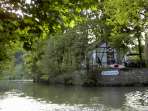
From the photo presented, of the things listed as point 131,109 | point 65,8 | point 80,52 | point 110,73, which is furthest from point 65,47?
point 65,8

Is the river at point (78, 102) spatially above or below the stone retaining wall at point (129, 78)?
below

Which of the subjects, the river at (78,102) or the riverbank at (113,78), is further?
the riverbank at (113,78)

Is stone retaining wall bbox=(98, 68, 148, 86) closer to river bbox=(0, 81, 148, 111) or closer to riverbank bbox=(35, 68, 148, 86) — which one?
riverbank bbox=(35, 68, 148, 86)

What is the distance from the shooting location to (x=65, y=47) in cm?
5550

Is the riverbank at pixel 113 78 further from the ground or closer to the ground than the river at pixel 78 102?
further from the ground

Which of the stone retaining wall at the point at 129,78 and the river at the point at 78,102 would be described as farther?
the stone retaining wall at the point at 129,78

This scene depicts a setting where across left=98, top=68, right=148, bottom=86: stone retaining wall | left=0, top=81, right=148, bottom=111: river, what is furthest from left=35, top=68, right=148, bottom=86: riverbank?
left=0, top=81, right=148, bottom=111: river

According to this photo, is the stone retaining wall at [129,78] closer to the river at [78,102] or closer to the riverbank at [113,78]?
the riverbank at [113,78]

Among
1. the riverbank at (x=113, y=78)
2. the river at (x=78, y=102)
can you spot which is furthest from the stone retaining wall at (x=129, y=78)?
the river at (x=78, y=102)

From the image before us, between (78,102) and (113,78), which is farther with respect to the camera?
(113,78)

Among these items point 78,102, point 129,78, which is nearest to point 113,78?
point 129,78

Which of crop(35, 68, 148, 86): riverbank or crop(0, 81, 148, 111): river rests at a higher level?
crop(35, 68, 148, 86): riverbank

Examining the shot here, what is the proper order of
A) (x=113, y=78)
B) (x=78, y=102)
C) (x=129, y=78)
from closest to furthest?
(x=78, y=102)
(x=129, y=78)
(x=113, y=78)

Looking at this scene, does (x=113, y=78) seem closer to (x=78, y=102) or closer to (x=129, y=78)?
(x=129, y=78)
